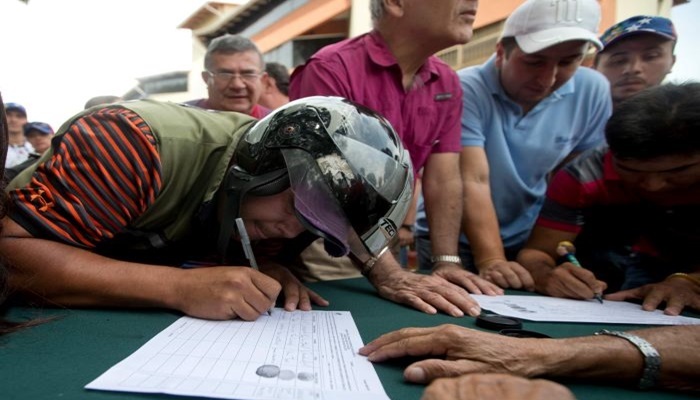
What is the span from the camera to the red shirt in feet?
6.42

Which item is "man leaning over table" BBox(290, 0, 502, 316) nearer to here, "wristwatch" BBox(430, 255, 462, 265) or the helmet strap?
"wristwatch" BBox(430, 255, 462, 265)

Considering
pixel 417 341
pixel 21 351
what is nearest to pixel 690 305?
pixel 417 341

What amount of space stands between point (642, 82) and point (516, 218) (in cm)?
106

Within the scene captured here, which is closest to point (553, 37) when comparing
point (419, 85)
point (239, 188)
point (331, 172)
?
point (419, 85)

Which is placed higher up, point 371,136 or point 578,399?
point 371,136

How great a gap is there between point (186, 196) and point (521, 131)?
1.74m

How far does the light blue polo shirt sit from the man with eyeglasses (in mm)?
1488

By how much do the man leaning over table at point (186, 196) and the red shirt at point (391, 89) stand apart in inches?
24.3

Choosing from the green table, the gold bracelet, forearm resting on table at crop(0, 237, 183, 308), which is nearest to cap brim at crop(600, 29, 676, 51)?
the gold bracelet

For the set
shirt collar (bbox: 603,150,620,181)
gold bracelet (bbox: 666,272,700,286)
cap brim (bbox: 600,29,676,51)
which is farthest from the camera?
cap brim (bbox: 600,29,676,51)

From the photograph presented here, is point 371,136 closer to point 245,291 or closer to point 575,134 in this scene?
point 245,291

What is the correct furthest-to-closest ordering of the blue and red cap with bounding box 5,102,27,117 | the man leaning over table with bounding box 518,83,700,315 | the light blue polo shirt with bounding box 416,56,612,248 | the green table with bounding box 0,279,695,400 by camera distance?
the blue and red cap with bounding box 5,102,27,117
the light blue polo shirt with bounding box 416,56,612,248
the man leaning over table with bounding box 518,83,700,315
the green table with bounding box 0,279,695,400

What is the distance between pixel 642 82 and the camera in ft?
8.93

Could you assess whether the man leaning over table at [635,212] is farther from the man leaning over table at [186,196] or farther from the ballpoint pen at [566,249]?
the man leaning over table at [186,196]
